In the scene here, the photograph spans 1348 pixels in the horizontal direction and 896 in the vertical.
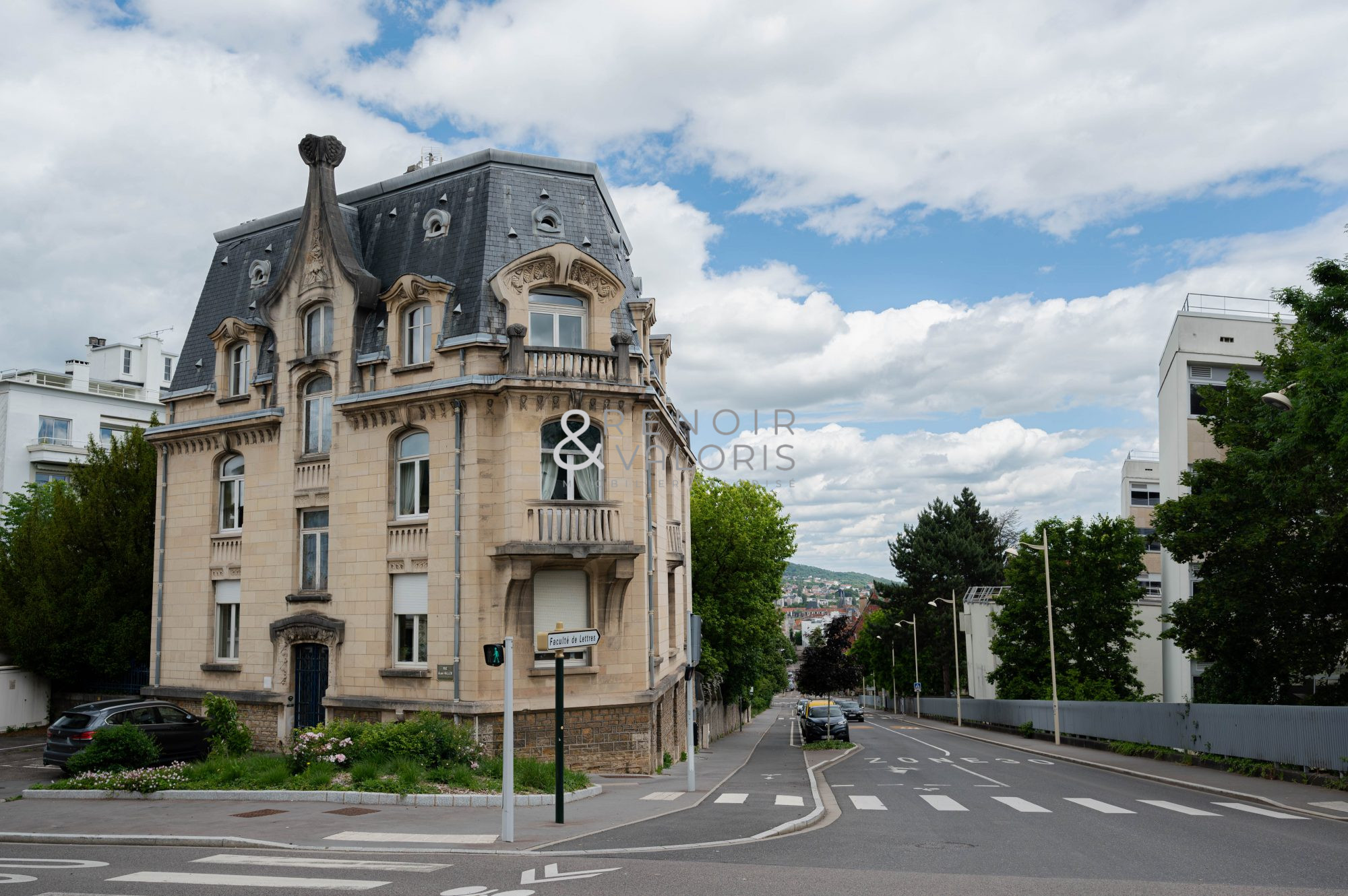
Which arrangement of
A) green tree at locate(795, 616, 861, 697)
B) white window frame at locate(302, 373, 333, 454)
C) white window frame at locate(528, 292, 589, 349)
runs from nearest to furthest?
A: white window frame at locate(528, 292, 589, 349) → white window frame at locate(302, 373, 333, 454) → green tree at locate(795, 616, 861, 697)

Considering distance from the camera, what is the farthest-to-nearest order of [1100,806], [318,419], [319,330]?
1. [319,330]
2. [318,419]
3. [1100,806]

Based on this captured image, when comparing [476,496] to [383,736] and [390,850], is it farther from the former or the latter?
[390,850]

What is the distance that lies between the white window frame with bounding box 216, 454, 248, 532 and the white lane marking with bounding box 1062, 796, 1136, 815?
21.1 m

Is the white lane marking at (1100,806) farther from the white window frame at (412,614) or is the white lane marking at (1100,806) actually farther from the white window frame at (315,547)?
the white window frame at (315,547)

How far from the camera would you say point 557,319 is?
80.0 ft

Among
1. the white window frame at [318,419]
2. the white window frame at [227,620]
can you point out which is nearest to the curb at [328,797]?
the white window frame at [227,620]

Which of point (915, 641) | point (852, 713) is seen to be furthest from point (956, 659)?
point (915, 641)

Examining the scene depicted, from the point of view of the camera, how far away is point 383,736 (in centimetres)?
1966

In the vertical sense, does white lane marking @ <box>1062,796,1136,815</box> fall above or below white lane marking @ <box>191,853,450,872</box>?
below

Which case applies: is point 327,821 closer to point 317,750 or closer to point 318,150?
point 317,750

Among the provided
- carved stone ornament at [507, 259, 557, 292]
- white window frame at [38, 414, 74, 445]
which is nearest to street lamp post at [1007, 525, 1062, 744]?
carved stone ornament at [507, 259, 557, 292]

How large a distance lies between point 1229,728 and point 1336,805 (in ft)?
30.5

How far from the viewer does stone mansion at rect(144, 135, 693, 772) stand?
23.0 metres

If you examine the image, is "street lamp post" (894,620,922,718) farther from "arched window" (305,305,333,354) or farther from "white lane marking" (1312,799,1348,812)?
"arched window" (305,305,333,354)
